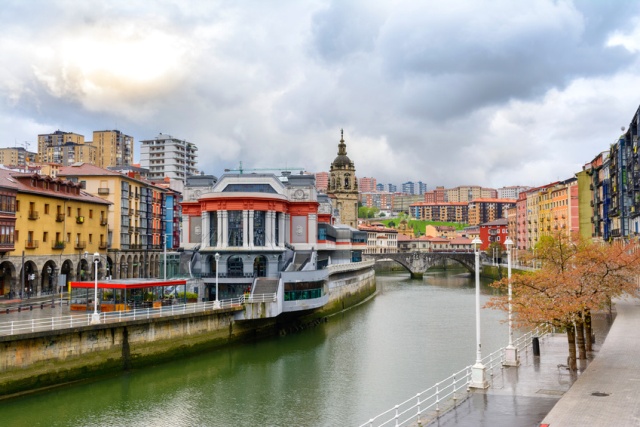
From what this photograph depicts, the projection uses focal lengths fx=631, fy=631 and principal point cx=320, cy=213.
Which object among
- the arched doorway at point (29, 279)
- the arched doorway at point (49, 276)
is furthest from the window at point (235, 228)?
the arched doorway at point (49, 276)

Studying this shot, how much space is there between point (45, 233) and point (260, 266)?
80.0ft

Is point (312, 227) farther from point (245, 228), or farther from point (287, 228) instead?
point (245, 228)

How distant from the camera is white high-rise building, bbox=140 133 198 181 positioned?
193 meters

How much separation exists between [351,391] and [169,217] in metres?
80.9

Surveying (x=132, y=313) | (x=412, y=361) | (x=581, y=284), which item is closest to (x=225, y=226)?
(x=132, y=313)

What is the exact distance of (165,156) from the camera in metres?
194

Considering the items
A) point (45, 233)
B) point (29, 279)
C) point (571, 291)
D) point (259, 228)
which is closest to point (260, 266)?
point (259, 228)

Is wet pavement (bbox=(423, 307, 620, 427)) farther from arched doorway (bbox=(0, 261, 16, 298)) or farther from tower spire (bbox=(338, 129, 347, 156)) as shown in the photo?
tower spire (bbox=(338, 129, 347, 156))

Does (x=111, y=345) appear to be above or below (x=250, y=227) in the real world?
below

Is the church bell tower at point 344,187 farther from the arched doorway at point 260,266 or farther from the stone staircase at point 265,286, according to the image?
the stone staircase at point 265,286

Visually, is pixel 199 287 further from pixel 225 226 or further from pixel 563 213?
pixel 563 213

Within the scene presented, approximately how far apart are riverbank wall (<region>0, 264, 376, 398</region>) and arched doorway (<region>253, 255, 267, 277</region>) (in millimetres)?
6821

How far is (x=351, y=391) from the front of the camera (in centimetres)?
3784

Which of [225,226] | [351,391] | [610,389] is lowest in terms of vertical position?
[351,391]
